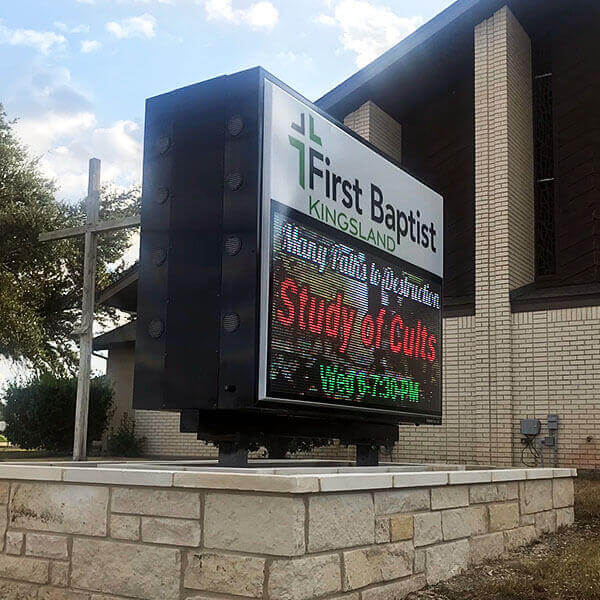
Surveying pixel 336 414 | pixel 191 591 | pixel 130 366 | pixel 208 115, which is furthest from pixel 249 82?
pixel 130 366

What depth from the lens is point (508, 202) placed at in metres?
14.4

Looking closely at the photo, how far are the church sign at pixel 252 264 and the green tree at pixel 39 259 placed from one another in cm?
1861

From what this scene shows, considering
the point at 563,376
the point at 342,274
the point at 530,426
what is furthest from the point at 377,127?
the point at 342,274

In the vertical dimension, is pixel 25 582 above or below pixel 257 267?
below

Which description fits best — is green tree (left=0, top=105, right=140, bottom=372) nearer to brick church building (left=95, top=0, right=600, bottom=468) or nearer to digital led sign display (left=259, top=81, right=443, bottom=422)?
brick church building (left=95, top=0, right=600, bottom=468)

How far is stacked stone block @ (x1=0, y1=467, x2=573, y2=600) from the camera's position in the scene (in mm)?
4578

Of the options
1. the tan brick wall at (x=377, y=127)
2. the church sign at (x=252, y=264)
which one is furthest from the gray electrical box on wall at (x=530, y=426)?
the church sign at (x=252, y=264)

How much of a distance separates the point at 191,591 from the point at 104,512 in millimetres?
844

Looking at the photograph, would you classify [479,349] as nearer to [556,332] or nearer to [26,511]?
[556,332]

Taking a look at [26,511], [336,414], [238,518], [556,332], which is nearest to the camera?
[238,518]

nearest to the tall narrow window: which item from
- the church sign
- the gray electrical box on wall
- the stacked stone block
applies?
the gray electrical box on wall

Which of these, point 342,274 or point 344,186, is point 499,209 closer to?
point 344,186

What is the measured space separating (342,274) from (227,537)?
8.49 ft

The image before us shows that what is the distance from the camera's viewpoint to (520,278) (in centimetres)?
1466
